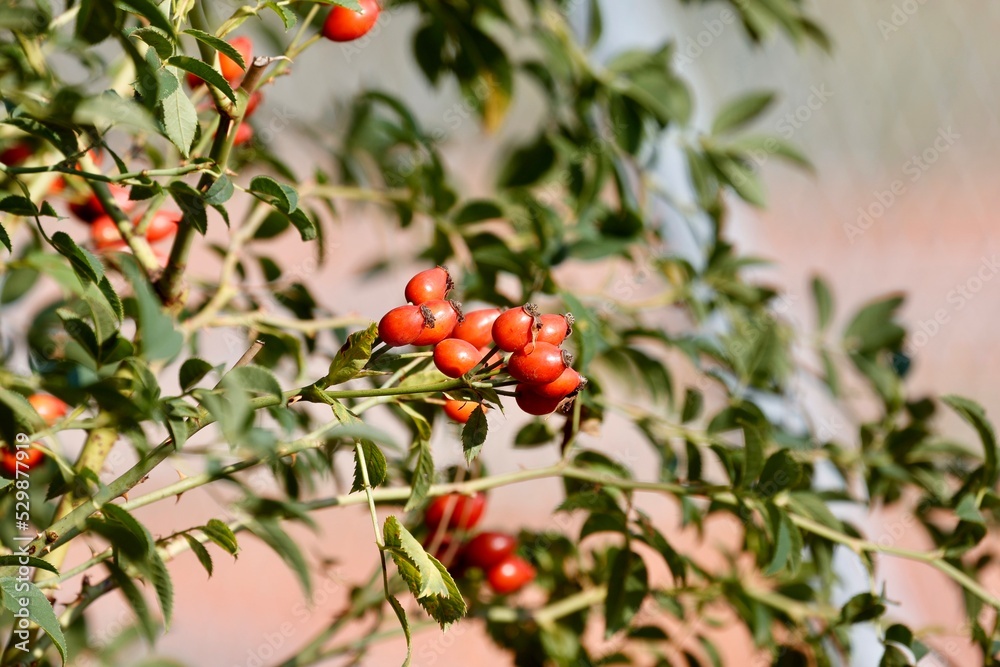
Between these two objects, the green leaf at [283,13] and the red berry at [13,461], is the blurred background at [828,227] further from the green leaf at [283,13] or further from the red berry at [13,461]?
the green leaf at [283,13]

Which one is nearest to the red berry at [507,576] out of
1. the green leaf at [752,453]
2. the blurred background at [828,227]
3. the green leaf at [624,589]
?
the green leaf at [624,589]

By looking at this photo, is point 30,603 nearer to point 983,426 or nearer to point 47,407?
point 47,407

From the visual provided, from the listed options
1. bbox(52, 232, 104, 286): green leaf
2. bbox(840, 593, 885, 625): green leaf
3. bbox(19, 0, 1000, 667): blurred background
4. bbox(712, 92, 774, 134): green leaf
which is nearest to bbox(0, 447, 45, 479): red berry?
bbox(52, 232, 104, 286): green leaf

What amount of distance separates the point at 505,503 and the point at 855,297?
0.98 m

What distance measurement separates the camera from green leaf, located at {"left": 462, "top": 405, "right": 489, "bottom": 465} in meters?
0.38

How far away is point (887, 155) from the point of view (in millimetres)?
2449

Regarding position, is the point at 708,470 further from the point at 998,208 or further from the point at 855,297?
the point at 998,208

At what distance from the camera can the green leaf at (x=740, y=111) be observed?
2.81 feet

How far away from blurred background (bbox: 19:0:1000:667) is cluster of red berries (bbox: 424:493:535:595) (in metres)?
0.63

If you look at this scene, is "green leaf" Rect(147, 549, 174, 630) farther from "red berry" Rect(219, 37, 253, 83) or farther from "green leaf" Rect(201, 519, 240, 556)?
"red berry" Rect(219, 37, 253, 83)

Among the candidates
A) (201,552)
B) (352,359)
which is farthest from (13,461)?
(352,359)

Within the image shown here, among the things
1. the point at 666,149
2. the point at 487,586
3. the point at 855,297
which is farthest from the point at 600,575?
the point at 855,297

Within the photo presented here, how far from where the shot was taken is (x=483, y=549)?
725 millimetres

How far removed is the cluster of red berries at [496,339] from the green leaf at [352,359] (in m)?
0.01
